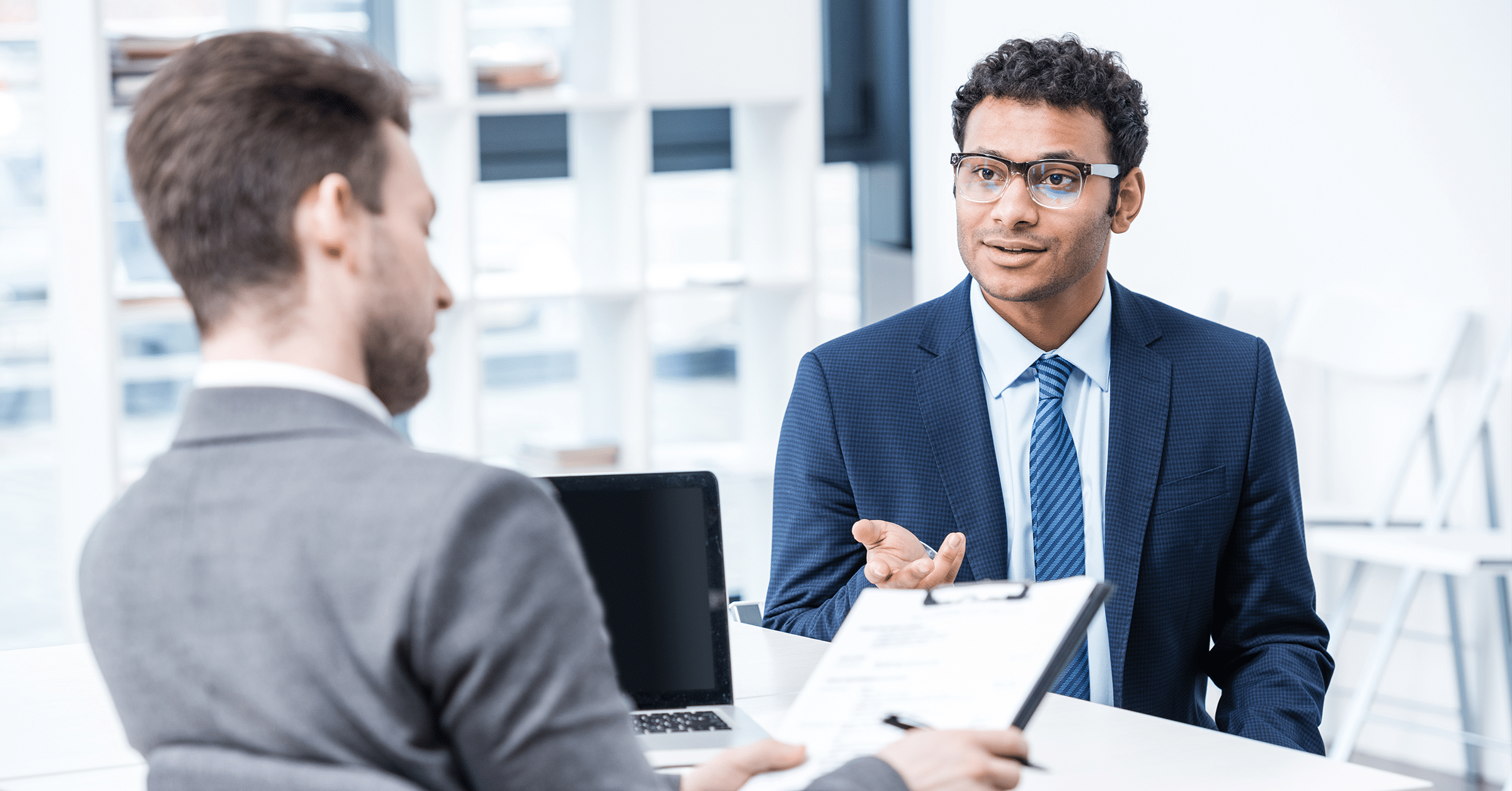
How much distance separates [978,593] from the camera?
1159 mm

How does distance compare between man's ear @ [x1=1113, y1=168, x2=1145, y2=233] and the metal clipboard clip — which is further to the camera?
man's ear @ [x1=1113, y1=168, x2=1145, y2=233]

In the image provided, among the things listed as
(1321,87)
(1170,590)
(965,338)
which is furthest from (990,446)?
(1321,87)

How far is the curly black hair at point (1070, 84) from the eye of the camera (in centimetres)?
192

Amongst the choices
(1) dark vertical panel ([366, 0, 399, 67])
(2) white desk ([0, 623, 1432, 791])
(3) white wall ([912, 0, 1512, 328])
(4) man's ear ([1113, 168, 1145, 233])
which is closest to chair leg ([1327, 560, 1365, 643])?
(3) white wall ([912, 0, 1512, 328])

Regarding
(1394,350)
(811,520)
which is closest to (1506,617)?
(1394,350)

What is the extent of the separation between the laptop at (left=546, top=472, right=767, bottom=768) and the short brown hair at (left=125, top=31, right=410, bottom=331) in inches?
27.8

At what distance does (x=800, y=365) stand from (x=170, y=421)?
2728 mm

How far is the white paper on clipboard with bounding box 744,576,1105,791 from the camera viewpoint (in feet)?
3.56

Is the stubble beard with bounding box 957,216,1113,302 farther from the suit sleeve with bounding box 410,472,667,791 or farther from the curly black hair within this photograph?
the suit sleeve with bounding box 410,472,667,791

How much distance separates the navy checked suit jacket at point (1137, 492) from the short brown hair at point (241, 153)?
43.0 inches

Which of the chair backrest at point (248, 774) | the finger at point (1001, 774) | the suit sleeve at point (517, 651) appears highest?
the suit sleeve at point (517, 651)

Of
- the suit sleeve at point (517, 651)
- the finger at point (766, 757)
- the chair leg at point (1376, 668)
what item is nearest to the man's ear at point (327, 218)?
the suit sleeve at point (517, 651)

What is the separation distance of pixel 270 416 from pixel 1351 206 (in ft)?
11.4

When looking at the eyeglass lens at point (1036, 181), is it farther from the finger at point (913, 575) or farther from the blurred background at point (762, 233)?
the blurred background at point (762, 233)
